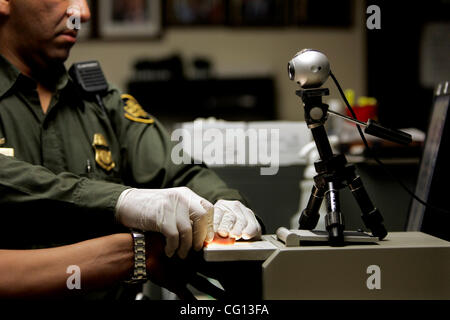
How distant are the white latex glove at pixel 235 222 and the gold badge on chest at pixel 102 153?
0.31 meters

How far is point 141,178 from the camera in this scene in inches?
44.0

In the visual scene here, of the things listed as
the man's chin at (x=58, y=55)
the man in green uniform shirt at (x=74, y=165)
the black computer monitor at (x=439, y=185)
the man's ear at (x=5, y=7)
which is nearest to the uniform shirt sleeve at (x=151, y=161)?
the man in green uniform shirt at (x=74, y=165)

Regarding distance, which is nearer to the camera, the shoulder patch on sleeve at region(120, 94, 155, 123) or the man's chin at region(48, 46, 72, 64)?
the man's chin at region(48, 46, 72, 64)

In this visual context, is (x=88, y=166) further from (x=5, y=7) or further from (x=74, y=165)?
(x=5, y=7)

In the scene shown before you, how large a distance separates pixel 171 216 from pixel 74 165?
16.0 inches

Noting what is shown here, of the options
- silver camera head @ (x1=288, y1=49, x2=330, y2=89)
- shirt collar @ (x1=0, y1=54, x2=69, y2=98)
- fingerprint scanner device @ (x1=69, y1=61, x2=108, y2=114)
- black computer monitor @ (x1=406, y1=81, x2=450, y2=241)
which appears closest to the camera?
silver camera head @ (x1=288, y1=49, x2=330, y2=89)

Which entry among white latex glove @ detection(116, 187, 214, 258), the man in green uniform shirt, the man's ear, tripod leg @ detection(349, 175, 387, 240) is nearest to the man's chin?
the man in green uniform shirt

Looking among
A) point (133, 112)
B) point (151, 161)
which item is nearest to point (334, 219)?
point (151, 161)

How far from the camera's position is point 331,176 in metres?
0.73

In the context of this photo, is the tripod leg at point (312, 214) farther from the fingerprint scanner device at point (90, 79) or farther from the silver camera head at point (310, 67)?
the fingerprint scanner device at point (90, 79)

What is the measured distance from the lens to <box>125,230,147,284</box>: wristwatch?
735 mm

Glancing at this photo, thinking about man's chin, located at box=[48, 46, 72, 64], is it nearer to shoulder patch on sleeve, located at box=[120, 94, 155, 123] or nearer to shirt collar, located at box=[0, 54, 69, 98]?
shirt collar, located at box=[0, 54, 69, 98]

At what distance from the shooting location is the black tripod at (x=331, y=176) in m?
0.71
